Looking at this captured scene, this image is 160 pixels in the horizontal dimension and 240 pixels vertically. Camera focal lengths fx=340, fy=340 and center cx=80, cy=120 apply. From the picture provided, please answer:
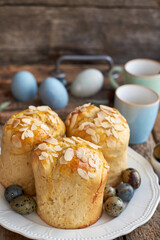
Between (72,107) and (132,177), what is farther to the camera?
(72,107)

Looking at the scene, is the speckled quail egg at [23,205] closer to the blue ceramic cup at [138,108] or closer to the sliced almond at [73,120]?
the sliced almond at [73,120]

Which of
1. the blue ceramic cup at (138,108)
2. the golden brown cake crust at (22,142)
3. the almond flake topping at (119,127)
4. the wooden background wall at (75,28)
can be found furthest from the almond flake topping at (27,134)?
the wooden background wall at (75,28)

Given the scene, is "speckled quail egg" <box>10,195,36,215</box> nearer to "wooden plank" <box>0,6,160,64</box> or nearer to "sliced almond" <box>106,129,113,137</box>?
"sliced almond" <box>106,129,113,137</box>

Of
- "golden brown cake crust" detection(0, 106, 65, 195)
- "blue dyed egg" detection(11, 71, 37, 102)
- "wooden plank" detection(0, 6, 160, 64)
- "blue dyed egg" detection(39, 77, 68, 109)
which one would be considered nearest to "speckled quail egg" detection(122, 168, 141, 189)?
"golden brown cake crust" detection(0, 106, 65, 195)

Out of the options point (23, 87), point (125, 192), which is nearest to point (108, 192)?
point (125, 192)

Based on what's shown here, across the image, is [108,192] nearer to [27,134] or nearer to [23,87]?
[27,134]
